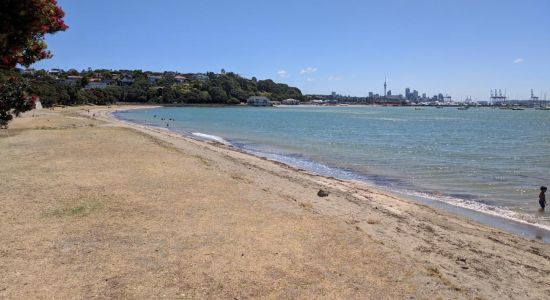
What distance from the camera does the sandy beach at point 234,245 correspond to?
6406 mm

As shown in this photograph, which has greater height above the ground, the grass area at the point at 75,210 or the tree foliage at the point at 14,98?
the tree foliage at the point at 14,98

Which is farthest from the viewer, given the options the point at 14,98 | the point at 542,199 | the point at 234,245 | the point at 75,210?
the point at 14,98

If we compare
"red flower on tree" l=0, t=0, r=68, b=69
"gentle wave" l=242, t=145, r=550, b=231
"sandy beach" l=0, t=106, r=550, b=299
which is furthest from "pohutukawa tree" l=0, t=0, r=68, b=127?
"gentle wave" l=242, t=145, r=550, b=231

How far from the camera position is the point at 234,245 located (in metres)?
8.15

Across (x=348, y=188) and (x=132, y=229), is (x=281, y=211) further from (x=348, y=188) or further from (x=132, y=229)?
(x=348, y=188)

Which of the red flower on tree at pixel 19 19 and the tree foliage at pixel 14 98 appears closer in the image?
the red flower on tree at pixel 19 19

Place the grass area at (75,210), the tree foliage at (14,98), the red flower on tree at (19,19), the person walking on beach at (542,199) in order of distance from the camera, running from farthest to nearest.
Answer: the tree foliage at (14,98) < the person walking on beach at (542,199) < the grass area at (75,210) < the red flower on tree at (19,19)

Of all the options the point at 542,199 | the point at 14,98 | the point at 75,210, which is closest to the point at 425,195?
the point at 542,199

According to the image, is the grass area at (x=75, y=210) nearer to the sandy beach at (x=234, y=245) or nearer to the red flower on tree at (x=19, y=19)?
the sandy beach at (x=234, y=245)

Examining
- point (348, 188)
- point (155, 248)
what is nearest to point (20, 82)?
point (348, 188)

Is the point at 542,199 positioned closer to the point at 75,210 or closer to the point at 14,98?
the point at 75,210

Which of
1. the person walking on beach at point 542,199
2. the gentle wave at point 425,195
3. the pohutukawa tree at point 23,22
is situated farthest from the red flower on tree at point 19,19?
the person walking on beach at point 542,199

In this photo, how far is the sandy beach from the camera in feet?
21.0

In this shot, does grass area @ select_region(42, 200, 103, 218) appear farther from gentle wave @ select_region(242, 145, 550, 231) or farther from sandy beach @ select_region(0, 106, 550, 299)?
gentle wave @ select_region(242, 145, 550, 231)
